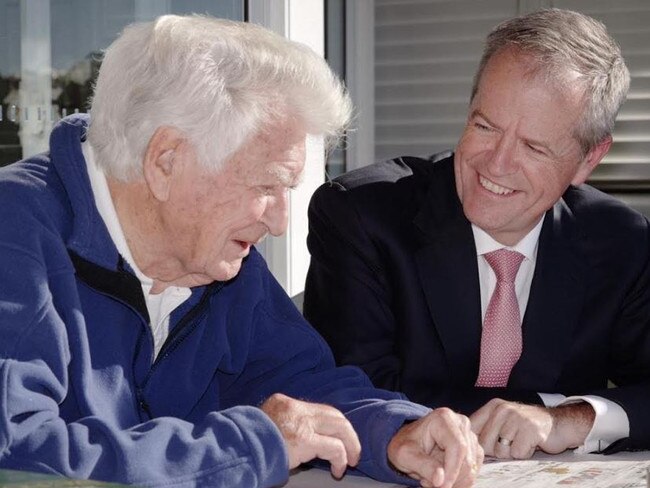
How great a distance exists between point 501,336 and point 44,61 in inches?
59.2

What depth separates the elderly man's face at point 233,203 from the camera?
68.5 inches

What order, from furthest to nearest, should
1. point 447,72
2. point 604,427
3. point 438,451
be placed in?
point 447,72 < point 604,427 < point 438,451

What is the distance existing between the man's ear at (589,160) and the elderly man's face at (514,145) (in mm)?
72

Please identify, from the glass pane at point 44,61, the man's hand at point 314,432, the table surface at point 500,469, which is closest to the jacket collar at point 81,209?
the man's hand at point 314,432

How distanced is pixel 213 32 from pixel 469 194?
861mm

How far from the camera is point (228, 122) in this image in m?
1.70

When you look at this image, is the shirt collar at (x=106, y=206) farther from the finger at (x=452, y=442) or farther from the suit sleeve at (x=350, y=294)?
the suit sleeve at (x=350, y=294)

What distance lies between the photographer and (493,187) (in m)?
2.41

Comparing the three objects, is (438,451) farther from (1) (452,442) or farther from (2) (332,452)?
(2) (332,452)

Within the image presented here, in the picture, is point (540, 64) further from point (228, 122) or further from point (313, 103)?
point (228, 122)

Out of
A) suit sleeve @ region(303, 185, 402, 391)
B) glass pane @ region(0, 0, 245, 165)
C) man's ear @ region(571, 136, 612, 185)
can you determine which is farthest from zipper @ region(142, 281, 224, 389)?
glass pane @ region(0, 0, 245, 165)

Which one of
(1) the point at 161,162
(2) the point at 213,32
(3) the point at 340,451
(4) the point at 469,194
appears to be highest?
(2) the point at 213,32

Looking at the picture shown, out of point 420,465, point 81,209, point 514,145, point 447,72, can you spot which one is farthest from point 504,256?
point 447,72

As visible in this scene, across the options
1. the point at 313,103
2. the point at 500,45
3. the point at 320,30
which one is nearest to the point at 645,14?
the point at 320,30
